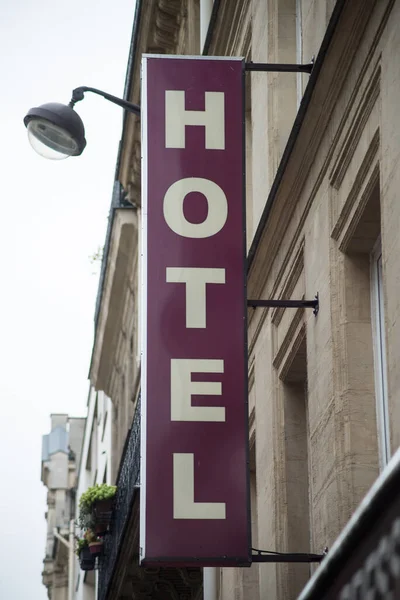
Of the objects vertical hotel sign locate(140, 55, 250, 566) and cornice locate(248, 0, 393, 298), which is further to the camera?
vertical hotel sign locate(140, 55, 250, 566)

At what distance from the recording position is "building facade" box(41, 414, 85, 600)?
218 feet

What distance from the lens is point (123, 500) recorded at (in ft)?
71.5

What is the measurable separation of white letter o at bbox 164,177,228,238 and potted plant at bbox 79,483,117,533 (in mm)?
14874

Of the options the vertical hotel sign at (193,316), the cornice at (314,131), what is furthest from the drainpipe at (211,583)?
the vertical hotel sign at (193,316)

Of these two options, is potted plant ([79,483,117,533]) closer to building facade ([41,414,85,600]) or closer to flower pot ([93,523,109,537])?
flower pot ([93,523,109,537])

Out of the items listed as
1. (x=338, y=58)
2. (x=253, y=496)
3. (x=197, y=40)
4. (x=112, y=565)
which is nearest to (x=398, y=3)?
(x=338, y=58)

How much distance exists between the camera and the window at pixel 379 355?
28.6ft

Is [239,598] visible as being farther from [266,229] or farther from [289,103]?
[289,103]

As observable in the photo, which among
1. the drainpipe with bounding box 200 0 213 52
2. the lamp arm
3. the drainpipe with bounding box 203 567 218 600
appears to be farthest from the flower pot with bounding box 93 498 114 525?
the lamp arm

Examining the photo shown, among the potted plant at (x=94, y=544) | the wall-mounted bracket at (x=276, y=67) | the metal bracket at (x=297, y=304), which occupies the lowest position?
the metal bracket at (x=297, y=304)

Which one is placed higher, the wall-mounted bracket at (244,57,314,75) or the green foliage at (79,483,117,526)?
the wall-mounted bracket at (244,57,314,75)

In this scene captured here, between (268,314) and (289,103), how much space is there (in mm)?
2018

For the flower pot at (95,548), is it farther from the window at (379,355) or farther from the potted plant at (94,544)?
the window at (379,355)

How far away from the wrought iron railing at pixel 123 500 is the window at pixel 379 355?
28.8 feet
